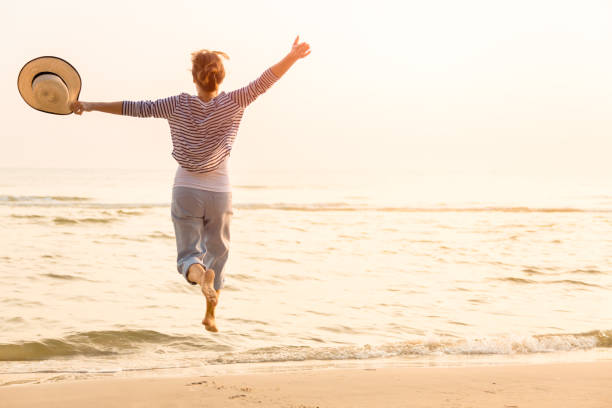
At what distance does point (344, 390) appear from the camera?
601cm

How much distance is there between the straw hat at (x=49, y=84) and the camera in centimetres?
446

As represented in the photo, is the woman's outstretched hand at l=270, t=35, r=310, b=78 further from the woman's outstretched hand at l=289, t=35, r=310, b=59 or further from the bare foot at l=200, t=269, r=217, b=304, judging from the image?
the bare foot at l=200, t=269, r=217, b=304

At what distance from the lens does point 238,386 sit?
606cm

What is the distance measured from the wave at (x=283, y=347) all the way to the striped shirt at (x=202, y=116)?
132 inches

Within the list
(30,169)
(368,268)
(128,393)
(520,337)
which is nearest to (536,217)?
(368,268)

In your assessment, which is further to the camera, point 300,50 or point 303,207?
point 303,207

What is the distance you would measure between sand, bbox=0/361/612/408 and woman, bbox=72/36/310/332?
130cm

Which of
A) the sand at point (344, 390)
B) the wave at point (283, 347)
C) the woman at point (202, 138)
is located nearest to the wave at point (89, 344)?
the wave at point (283, 347)

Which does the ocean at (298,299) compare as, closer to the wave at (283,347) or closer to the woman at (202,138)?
the wave at (283,347)

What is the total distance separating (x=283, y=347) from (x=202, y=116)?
13.0ft

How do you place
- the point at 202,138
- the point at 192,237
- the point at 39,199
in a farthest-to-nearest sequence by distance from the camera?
the point at 39,199
the point at 192,237
the point at 202,138

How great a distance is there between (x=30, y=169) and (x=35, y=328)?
58.3m

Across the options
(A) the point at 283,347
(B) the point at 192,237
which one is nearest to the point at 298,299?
(A) the point at 283,347

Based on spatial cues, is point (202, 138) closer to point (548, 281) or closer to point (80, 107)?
point (80, 107)
